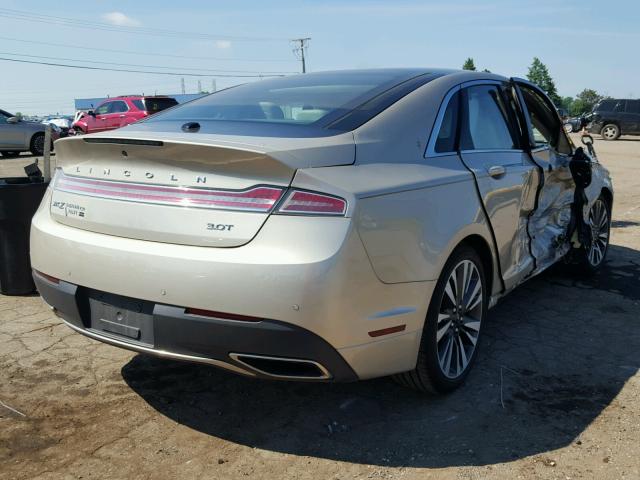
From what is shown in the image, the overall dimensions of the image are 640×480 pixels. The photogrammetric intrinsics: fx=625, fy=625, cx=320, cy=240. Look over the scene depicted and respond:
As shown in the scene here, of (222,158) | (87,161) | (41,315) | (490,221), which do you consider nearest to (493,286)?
(490,221)

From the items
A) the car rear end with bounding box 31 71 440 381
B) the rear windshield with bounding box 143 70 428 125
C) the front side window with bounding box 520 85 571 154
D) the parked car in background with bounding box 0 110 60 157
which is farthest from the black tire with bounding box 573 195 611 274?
the parked car in background with bounding box 0 110 60 157

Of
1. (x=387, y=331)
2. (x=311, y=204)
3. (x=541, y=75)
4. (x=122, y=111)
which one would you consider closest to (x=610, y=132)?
(x=122, y=111)

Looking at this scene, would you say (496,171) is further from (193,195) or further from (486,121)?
(193,195)

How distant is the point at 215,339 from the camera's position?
2.41m

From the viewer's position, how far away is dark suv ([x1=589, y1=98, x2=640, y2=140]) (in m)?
28.5

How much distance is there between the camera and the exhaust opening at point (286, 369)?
2.45 meters

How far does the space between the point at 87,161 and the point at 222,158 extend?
83cm

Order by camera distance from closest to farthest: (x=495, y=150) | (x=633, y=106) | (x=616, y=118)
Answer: (x=495, y=150) < (x=633, y=106) < (x=616, y=118)

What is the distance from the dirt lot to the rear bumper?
474mm

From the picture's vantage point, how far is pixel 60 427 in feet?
9.51

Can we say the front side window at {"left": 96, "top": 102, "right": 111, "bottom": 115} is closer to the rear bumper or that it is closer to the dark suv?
the dark suv

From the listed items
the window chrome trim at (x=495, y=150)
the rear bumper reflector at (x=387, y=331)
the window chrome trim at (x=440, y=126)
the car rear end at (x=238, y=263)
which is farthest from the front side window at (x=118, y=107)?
the rear bumper reflector at (x=387, y=331)

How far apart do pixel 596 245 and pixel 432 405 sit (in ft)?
10.5

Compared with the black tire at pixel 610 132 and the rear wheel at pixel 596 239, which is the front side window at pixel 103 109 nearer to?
the rear wheel at pixel 596 239
